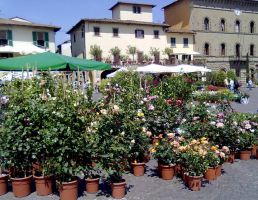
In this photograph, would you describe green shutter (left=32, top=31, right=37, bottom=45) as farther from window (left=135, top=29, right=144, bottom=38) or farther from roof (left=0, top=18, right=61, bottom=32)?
window (left=135, top=29, right=144, bottom=38)

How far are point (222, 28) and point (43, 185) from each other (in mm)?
42501

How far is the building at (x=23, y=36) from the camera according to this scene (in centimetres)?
2912

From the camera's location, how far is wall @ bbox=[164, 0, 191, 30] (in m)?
41.7

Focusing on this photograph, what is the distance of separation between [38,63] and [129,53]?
1154 inches

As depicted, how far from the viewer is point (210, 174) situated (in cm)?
554

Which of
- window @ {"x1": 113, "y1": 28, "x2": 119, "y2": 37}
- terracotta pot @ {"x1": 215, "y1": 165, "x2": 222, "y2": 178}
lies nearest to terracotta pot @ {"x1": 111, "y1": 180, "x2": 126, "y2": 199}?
terracotta pot @ {"x1": 215, "y1": 165, "x2": 222, "y2": 178}

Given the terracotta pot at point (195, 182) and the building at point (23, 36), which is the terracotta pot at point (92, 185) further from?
the building at point (23, 36)

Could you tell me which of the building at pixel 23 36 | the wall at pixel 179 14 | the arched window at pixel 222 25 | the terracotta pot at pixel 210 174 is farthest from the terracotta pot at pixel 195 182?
the arched window at pixel 222 25

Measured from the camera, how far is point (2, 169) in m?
5.18

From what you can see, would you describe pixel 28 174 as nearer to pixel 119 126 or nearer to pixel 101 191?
pixel 101 191

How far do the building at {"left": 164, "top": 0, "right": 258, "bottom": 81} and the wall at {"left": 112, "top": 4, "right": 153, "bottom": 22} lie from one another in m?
4.95

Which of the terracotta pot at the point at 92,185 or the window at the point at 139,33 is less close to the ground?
the window at the point at 139,33

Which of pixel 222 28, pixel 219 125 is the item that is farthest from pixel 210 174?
pixel 222 28

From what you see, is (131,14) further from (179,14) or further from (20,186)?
(20,186)
